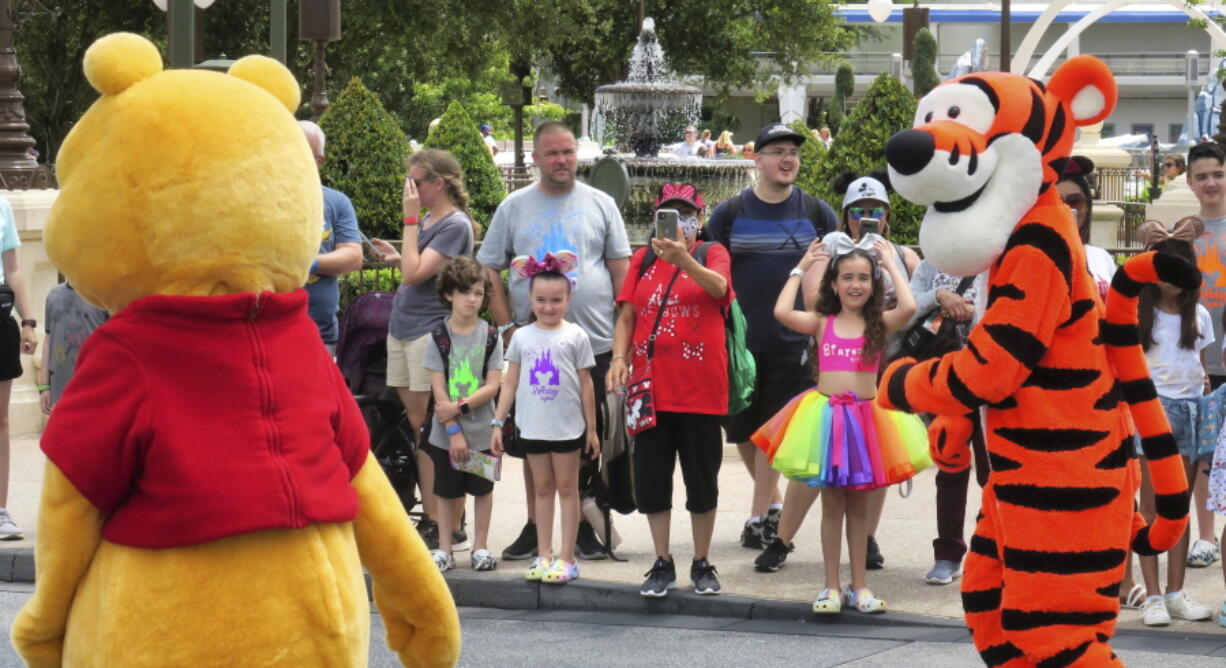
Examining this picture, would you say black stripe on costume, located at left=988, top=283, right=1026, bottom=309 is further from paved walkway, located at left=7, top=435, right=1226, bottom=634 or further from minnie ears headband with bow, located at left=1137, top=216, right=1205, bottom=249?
paved walkway, located at left=7, top=435, right=1226, bottom=634

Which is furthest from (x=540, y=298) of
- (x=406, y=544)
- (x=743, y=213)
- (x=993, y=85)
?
(x=406, y=544)

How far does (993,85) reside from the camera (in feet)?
18.1

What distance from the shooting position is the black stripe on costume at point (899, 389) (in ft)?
18.3

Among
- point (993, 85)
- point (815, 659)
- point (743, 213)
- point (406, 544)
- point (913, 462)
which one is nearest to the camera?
point (406, 544)

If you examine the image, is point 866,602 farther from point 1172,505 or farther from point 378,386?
point 378,386

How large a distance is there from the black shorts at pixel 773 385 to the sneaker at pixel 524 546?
3.77 feet

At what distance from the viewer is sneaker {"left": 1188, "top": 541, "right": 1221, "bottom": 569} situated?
Result: 27.4 feet

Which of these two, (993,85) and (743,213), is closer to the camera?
(993,85)

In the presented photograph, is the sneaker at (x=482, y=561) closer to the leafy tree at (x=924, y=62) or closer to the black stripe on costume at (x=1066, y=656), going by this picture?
the black stripe on costume at (x=1066, y=656)

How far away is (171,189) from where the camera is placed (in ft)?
13.3

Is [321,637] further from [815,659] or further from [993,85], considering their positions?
[815,659]

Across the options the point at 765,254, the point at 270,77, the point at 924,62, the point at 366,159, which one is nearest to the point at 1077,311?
the point at 270,77

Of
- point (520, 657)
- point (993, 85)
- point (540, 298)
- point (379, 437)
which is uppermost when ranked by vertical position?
point (993, 85)

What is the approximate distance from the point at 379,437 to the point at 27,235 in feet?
14.9
